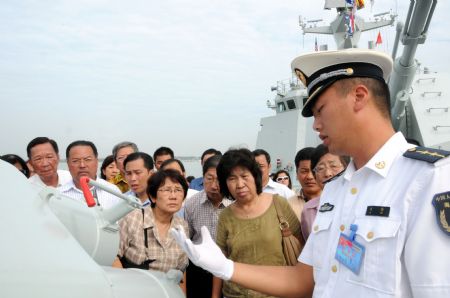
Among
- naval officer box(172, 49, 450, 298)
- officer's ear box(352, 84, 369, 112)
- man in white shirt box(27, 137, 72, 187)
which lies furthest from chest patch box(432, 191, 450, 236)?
man in white shirt box(27, 137, 72, 187)

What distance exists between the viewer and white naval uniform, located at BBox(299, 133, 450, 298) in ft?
3.23

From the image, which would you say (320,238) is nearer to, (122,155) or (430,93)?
(122,155)

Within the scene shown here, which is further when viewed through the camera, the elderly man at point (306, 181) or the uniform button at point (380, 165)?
the elderly man at point (306, 181)

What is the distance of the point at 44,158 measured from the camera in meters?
3.70

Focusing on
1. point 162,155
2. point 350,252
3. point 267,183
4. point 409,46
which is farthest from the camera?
point 409,46

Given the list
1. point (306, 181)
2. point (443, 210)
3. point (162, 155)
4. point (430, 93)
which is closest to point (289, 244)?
point (306, 181)

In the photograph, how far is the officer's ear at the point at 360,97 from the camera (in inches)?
48.4

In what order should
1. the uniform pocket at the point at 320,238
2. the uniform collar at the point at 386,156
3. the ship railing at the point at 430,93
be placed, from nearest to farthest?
the uniform collar at the point at 386,156
the uniform pocket at the point at 320,238
the ship railing at the point at 430,93

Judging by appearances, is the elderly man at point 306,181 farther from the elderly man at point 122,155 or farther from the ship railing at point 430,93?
the ship railing at point 430,93

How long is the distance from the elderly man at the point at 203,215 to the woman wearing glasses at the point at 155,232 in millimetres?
320

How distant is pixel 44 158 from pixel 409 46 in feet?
18.4

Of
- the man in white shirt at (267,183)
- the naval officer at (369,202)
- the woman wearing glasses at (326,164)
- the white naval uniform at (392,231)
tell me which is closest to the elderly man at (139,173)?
the man in white shirt at (267,183)

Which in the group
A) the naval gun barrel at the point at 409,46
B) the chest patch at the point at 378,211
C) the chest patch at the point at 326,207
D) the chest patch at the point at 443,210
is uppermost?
the naval gun barrel at the point at 409,46

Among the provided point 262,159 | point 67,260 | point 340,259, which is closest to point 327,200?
point 340,259
